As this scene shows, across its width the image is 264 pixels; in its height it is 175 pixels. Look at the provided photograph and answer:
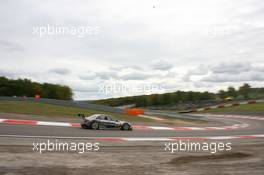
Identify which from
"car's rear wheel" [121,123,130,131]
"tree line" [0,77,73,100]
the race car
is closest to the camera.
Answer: the race car

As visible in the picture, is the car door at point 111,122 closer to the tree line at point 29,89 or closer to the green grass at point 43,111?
the green grass at point 43,111

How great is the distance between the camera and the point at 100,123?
20375mm

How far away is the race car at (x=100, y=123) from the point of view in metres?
19.9

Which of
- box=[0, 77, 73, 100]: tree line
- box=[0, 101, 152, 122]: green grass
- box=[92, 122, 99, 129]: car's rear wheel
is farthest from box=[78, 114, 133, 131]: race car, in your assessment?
box=[0, 77, 73, 100]: tree line

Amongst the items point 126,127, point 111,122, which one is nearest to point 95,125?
point 111,122

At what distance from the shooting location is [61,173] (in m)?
7.68

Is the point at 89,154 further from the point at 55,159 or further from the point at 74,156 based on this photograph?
the point at 55,159

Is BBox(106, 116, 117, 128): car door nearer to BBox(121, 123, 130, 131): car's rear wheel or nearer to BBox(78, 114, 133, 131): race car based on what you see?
BBox(78, 114, 133, 131): race car

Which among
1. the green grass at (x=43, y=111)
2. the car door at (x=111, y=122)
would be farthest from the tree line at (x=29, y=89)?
the car door at (x=111, y=122)

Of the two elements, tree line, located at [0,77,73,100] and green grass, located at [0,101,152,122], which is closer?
green grass, located at [0,101,152,122]

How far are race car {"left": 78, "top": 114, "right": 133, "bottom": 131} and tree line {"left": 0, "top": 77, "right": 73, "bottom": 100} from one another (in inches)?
3605

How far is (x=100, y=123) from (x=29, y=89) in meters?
98.0

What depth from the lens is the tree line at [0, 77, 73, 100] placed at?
4272 inches

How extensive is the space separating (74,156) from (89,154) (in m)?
0.68
